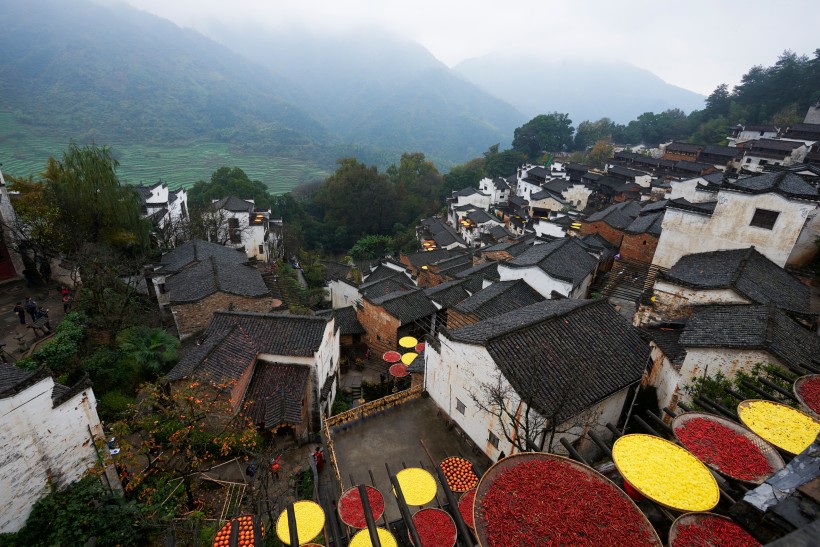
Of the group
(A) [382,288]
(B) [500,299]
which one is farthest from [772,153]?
(A) [382,288]

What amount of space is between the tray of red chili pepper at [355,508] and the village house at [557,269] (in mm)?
16102

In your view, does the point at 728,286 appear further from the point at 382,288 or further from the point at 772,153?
the point at 772,153

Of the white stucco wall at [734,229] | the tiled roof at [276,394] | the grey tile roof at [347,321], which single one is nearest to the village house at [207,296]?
the grey tile roof at [347,321]

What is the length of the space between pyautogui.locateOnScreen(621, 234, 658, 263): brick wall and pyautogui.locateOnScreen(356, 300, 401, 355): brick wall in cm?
1693

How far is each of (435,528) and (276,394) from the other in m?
10.8

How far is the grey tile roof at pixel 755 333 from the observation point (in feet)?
37.8

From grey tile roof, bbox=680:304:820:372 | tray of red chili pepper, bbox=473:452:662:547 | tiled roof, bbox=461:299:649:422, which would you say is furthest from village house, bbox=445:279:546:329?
tray of red chili pepper, bbox=473:452:662:547

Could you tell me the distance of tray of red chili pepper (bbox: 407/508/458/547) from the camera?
25.5ft

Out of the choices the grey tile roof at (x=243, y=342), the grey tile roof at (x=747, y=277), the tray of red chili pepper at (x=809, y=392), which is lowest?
the grey tile roof at (x=243, y=342)

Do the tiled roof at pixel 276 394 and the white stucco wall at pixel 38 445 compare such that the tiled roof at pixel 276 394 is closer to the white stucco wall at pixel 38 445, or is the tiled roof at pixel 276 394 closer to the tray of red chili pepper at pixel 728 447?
the white stucco wall at pixel 38 445

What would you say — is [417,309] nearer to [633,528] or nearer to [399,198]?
[633,528]

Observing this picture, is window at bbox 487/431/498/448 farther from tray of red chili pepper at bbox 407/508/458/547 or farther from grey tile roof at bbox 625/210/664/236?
grey tile roof at bbox 625/210/664/236

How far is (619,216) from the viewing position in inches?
1282

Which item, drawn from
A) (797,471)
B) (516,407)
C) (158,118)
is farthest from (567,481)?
(158,118)
